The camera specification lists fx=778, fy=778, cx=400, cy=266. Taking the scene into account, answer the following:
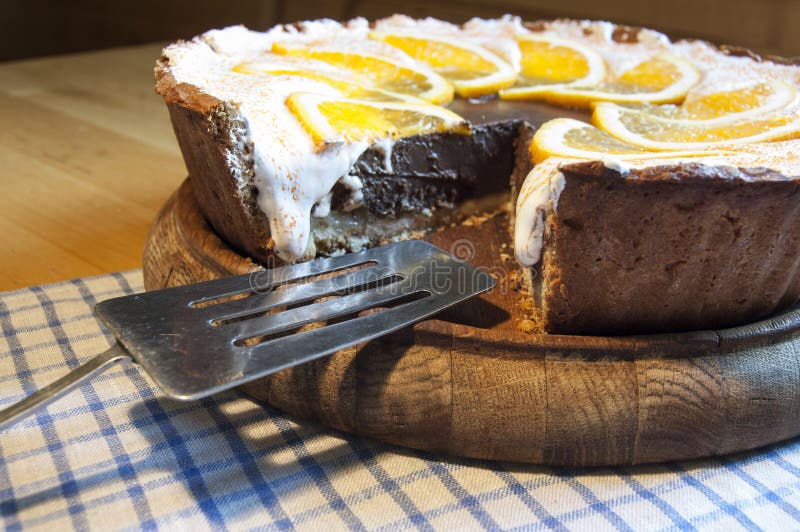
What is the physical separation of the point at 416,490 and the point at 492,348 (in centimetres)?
32

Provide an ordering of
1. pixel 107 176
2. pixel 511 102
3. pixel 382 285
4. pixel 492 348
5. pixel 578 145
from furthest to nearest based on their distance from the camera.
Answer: pixel 107 176
pixel 511 102
pixel 578 145
pixel 382 285
pixel 492 348

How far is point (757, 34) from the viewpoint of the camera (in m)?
4.14

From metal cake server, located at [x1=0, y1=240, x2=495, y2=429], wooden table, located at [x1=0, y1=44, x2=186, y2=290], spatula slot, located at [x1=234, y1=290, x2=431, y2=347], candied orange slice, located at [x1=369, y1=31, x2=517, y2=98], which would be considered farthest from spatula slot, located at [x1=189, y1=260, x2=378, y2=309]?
candied orange slice, located at [x1=369, y1=31, x2=517, y2=98]

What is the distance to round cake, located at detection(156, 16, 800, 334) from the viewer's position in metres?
1.63

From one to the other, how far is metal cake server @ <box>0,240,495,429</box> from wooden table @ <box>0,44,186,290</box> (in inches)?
36.2

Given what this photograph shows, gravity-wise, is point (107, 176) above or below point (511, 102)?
below

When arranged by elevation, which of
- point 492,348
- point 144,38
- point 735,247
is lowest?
point 144,38

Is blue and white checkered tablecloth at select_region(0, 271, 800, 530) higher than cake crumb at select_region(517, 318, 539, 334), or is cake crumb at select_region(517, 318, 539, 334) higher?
cake crumb at select_region(517, 318, 539, 334)

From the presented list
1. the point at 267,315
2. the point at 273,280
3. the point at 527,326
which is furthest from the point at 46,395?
the point at 527,326

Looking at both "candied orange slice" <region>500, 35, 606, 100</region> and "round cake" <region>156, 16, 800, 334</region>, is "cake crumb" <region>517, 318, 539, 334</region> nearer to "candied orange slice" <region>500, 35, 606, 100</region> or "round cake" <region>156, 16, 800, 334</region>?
"round cake" <region>156, 16, 800, 334</region>

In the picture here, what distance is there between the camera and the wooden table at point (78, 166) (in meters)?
2.48

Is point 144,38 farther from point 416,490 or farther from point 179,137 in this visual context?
point 416,490

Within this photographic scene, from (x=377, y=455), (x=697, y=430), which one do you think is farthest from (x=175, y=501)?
(x=697, y=430)

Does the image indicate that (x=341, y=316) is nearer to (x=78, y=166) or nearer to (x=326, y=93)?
(x=326, y=93)
